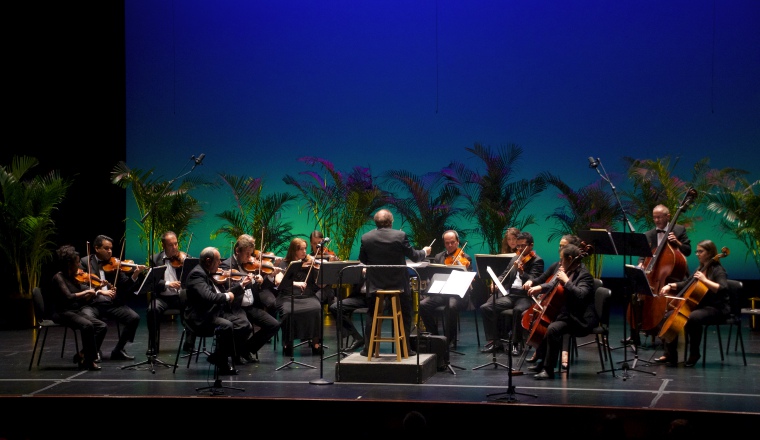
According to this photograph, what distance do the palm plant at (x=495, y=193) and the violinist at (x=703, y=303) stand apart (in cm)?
376

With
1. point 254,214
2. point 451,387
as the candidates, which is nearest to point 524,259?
point 451,387

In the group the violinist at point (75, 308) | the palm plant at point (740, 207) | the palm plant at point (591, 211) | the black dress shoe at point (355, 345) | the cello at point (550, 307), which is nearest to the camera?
the cello at point (550, 307)

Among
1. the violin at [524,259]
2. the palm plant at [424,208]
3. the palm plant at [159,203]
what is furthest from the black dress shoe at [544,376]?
the palm plant at [159,203]

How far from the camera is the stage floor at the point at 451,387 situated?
5.73 m

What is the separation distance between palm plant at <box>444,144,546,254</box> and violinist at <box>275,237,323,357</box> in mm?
3399

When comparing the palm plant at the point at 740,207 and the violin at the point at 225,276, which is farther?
the palm plant at the point at 740,207

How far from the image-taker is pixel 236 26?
12.8m

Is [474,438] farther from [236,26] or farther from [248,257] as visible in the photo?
[236,26]

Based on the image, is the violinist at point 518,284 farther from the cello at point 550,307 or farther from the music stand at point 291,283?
the music stand at point 291,283

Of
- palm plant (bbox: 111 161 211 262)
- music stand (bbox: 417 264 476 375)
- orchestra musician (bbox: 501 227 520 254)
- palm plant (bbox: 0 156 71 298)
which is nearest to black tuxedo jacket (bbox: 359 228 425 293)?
music stand (bbox: 417 264 476 375)

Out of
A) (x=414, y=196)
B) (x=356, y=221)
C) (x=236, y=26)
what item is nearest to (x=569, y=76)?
(x=414, y=196)

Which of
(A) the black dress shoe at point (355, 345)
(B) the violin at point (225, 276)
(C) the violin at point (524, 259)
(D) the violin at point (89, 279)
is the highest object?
(C) the violin at point (524, 259)

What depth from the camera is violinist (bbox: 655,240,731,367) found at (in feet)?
24.5

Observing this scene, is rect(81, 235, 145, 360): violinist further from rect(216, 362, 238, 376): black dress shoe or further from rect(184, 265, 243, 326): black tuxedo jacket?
rect(216, 362, 238, 376): black dress shoe
